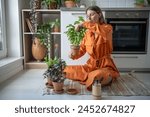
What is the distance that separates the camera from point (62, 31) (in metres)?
3.37

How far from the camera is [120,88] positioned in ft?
8.27

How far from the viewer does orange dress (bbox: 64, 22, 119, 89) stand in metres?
2.54

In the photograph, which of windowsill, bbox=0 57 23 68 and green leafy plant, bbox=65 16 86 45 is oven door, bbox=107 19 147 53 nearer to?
green leafy plant, bbox=65 16 86 45

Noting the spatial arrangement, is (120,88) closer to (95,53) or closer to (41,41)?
(95,53)

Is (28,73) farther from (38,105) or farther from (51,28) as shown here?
(38,105)

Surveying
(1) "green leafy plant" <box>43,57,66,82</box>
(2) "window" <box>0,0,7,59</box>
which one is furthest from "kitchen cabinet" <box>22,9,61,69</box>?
(1) "green leafy plant" <box>43,57,66,82</box>

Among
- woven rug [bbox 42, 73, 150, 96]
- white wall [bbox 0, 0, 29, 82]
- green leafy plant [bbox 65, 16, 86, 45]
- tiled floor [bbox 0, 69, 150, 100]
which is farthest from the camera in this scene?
white wall [bbox 0, 0, 29, 82]

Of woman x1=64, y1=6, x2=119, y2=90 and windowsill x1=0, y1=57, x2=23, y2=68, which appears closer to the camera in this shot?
woman x1=64, y1=6, x2=119, y2=90

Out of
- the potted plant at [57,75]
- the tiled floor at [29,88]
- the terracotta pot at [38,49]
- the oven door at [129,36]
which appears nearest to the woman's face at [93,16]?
the potted plant at [57,75]

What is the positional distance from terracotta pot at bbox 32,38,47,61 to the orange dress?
3.30ft

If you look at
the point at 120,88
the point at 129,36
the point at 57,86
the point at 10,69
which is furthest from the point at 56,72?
the point at 129,36

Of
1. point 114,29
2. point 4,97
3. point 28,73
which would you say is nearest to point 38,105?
point 4,97

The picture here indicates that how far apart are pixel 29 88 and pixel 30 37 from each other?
61.3 inches

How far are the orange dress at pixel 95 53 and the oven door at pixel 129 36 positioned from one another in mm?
759
